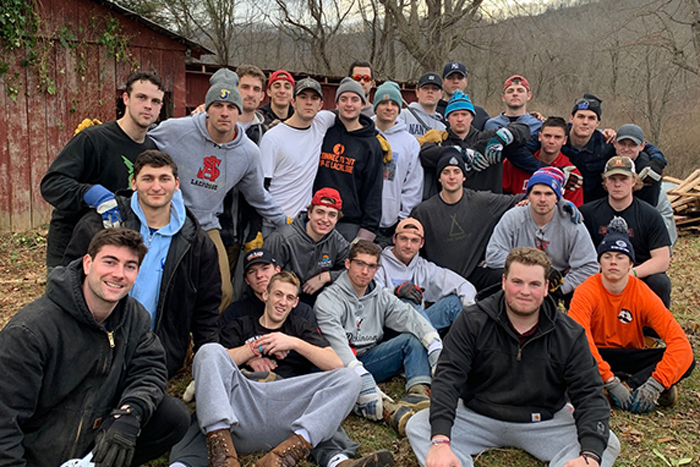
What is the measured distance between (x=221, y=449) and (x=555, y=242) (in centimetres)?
363

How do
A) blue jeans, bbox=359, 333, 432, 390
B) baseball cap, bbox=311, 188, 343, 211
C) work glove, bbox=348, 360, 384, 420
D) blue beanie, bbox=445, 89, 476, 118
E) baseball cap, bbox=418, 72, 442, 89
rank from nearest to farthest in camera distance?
work glove, bbox=348, 360, 384, 420, blue jeans, bbox=359, 333, 432, 390, baseball cap, bbox=311, 188, 343, 211, blue beanie, bbox=445, 89, 476, 118, baseball cap, bbox=418, 72, 442, 89

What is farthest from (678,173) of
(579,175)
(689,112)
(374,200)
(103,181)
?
(103,181)

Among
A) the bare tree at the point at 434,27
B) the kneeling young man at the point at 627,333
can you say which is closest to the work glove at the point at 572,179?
the kneeling young man at the point at 627,333

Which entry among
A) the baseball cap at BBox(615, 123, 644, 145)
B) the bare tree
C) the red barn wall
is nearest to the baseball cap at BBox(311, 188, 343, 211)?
the baseball cap at BBox(615, 123, 644, 145)

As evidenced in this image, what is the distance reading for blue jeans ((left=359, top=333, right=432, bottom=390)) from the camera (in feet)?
16.1

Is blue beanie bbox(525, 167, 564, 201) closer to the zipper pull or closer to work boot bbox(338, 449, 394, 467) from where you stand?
work boot bbox(338, 449, 394, 467)

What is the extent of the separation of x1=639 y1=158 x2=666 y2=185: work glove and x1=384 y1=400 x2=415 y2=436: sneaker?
3.74 metres

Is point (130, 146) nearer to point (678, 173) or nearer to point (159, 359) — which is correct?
point (159, 359)

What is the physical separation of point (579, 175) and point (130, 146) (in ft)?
14.8

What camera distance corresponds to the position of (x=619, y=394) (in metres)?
4.64

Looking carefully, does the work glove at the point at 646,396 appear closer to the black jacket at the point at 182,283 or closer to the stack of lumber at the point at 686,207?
the black jacket at the point at 182,283

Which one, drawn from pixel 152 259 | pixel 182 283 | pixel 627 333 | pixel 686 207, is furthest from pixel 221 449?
pixel 686 207

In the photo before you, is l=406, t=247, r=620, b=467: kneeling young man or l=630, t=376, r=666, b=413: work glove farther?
l=630, t=376, r=666, b=413: work glove

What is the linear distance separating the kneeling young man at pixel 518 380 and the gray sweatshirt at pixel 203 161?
7.66 feet
